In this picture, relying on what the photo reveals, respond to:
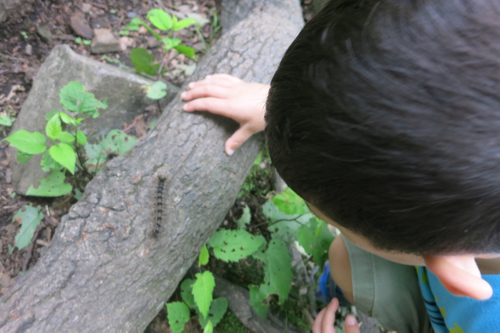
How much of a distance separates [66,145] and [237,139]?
1392mm

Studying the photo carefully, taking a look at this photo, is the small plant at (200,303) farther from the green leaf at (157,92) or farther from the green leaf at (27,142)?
the green leaf at (157,92)

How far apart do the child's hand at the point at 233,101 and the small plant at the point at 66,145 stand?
37.5 inches

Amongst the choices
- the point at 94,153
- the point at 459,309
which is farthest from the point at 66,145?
the point at 459,309

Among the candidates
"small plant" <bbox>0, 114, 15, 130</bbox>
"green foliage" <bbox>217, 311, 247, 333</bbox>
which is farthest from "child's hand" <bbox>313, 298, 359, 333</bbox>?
"small plant" <bbox>0, 114, 15, 130</bbox>

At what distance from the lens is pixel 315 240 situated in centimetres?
253

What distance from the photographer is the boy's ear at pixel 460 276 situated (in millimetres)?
846

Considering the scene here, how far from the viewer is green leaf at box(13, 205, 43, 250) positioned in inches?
114

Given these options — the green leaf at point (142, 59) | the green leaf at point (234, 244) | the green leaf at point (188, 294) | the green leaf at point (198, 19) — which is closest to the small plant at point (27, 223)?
the green leaf at point (188, 294)

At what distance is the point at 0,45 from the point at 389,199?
17.4ft

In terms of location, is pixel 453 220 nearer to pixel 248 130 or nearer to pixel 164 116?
pixel 248 130

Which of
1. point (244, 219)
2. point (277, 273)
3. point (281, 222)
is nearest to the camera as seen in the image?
point (277, 273)

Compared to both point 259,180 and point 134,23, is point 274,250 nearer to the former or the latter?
point 259,180

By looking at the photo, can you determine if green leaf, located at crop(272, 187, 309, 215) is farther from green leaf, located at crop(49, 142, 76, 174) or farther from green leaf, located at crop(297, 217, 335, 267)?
green leaf, located at crop(49, 142, 76, 174)

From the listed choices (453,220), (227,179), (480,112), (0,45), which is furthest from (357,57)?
(0,45)
